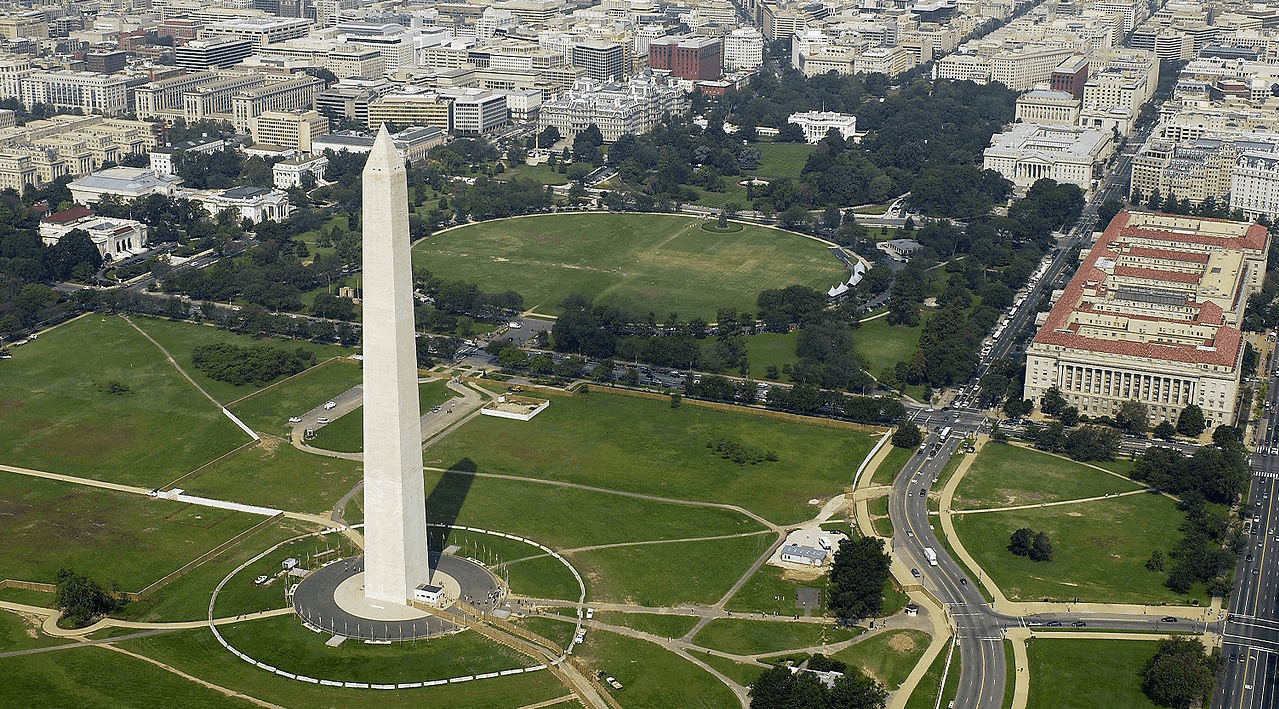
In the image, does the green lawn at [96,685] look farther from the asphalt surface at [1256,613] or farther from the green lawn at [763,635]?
the asphalt surface at [1256,613]

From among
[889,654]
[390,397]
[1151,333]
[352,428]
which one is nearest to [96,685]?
[390,397]

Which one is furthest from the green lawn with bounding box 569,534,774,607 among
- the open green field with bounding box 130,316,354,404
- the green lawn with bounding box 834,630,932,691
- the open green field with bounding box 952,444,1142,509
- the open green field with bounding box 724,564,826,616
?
the open green field with bounding box 130,316,354,404

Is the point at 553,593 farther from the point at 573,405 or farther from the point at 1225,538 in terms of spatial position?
the point at 1225,538

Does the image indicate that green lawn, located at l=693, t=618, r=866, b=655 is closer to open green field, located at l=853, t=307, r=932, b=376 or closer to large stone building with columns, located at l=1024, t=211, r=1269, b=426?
large stone building with columns, located at l=1024, t=211, r=1269, b=426

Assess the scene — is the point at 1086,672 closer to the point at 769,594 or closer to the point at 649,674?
the point at 769,594

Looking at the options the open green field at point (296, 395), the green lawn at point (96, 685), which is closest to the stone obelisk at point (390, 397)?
the green lawn at point (96, 685)

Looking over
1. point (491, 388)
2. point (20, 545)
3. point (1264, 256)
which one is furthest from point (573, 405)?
point (1264, 256)
